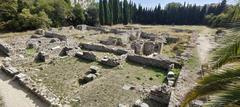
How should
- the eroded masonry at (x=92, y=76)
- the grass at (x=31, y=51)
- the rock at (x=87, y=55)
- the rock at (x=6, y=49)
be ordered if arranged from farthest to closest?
the grass at (x=31, y=51) → the rock at (x=6, y=49) → the rock at (x=87, y=55) → the eroded masonry at (x=92, y=76)

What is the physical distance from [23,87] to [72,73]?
3318 millimetres

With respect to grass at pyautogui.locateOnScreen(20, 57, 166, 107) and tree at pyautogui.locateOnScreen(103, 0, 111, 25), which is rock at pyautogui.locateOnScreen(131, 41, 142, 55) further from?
tree at pyautogui.locateOnScreen(103, 0, 111, 25)

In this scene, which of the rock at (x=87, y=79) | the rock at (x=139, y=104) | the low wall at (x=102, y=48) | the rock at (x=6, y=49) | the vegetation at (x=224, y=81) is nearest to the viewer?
the vegetation at (x=224, y=81)

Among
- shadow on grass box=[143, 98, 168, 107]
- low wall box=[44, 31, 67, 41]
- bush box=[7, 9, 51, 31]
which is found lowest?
shadow on grass box=[143, 98, 168, 107]

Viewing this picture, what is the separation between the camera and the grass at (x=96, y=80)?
36.7ft

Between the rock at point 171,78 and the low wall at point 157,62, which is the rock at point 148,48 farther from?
the rock at point 171,78

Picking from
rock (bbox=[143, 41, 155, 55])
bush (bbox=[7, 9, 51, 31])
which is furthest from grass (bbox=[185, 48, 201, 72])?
bush (bbox=[7, 9, 51, 31])

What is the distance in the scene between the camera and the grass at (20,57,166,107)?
11195 mm

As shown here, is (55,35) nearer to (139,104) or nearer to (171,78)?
(171,78)

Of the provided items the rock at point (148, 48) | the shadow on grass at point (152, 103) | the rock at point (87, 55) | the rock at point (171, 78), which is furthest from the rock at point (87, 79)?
the rock at point (148, 48)

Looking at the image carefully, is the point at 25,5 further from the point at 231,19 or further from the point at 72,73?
the point at 231,19

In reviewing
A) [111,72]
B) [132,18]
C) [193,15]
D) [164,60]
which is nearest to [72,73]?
[111,72]

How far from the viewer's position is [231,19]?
399 cm

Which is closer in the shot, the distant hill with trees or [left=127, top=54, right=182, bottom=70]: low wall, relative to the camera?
[left=127, top=54, right=182, bottom=70]: low wall
